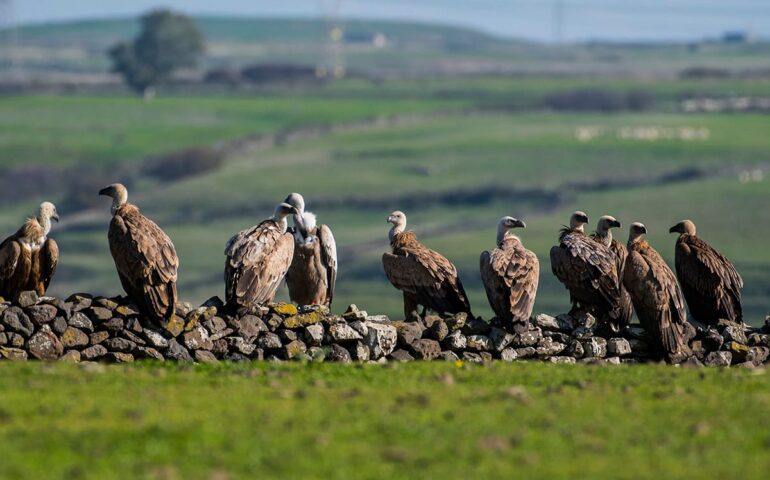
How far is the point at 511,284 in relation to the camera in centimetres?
2258

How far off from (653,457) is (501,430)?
1499mm

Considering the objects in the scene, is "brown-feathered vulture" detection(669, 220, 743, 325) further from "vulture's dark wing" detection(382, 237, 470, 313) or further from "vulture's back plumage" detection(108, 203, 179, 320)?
"vulture's back plumage" detection(108, 203, 179, 320)

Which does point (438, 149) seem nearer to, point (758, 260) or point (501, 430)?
point (758, 260)

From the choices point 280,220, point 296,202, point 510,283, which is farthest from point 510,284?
point 296,202

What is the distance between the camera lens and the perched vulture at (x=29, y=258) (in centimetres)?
2177

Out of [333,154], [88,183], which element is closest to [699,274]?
[88,183]

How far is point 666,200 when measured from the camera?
90938 mm

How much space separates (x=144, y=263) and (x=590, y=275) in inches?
247

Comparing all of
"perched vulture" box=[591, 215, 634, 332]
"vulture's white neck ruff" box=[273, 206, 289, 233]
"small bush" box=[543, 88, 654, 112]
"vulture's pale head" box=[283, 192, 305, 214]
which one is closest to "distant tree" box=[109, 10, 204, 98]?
"small bush" box=[543, 88, 654, 112]

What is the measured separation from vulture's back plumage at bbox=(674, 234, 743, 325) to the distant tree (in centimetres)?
15700

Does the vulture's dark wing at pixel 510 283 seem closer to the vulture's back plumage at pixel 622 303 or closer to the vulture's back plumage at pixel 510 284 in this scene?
the vulture's back plumage at pixel 510 284

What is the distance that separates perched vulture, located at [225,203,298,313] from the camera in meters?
22.2

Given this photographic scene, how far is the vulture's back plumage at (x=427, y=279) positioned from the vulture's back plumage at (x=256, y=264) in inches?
63.8

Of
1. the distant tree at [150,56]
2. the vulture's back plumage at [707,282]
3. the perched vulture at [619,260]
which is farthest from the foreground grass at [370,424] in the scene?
the distant tree at [150,56]
